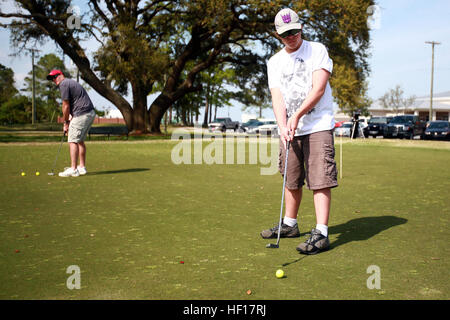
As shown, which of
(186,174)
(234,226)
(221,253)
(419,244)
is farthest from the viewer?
(186,174)

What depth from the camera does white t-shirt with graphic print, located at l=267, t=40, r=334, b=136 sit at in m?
4.33

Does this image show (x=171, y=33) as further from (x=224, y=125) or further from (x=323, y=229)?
(x=323, y=229)

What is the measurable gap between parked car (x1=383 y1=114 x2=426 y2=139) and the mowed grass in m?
26.4

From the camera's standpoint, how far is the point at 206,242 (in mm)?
4504

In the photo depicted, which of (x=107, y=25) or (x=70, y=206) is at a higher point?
(x=107, y=25)

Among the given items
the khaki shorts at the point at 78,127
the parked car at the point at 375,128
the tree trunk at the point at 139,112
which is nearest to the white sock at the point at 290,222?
the khaki shorts at the point at 78,127

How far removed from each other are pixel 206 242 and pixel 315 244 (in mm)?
1070

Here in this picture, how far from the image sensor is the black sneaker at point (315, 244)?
4.11 metres

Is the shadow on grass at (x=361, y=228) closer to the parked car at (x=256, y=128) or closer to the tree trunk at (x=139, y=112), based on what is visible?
the tree trunk at (x=139, y=112)

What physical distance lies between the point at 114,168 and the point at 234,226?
276 inches

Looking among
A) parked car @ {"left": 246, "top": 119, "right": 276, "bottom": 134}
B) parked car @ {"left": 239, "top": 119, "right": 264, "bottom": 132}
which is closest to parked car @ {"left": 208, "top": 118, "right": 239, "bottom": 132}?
parked car @ {"left": 239, "top": 119, "right": 264, "bottom": 132}
